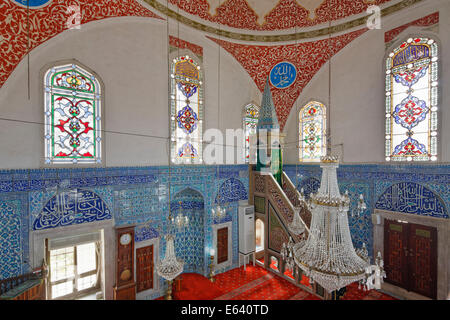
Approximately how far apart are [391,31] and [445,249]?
4.41 meters

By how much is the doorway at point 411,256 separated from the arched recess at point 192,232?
4112 millimetres

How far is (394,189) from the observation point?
4.48 m

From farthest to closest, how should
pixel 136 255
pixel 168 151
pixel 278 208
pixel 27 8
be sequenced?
pixel 278 208 → pixel 168 151 → pixel 136 255 → pixel 27 8

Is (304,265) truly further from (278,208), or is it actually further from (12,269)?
(12,269)

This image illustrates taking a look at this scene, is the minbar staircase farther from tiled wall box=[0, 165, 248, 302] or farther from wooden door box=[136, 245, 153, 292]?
wooden door box=[136, 245, 153, 292]

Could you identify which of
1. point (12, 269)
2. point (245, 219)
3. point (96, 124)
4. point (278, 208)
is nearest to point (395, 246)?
point (278, 208)

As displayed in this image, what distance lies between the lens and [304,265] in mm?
1900

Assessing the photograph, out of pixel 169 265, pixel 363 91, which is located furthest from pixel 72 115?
pixel 363 91

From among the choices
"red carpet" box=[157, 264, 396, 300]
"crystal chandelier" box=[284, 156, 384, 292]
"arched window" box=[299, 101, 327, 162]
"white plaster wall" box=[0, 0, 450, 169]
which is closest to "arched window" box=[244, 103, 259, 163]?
"white plaster wall" box=[0, 0, 450, 169]

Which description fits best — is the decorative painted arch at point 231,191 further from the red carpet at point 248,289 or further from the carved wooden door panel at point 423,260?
the carved wooden door panel at point 423,260

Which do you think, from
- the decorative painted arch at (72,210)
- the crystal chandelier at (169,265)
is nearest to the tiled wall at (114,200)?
the decorative painted arch at (72,210)

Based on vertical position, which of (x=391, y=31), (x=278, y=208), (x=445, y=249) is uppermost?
(x=391, y=31)

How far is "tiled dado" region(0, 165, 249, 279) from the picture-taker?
322 cm

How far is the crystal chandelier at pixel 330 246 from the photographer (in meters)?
1.78
